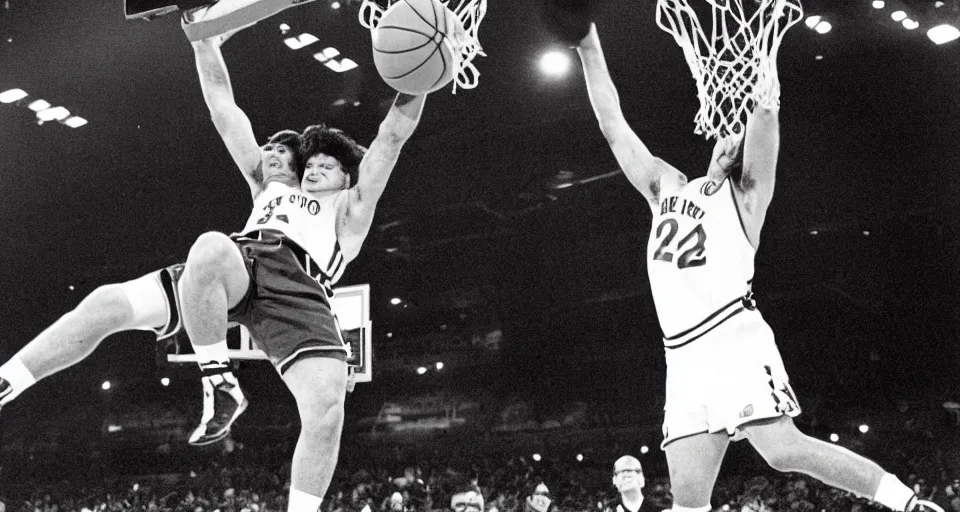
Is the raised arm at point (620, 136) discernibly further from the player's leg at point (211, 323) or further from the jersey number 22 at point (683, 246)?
the player's leg at point (211, 323)

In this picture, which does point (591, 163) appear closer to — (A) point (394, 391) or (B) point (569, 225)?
(B) point (569, 225)

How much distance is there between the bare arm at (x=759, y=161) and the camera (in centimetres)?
424

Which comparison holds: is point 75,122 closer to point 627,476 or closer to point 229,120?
point 229,120

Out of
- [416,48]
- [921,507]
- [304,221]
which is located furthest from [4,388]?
[921,507]

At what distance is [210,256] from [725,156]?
7.54ft

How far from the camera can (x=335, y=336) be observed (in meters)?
4.02

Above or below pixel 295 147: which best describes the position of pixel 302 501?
below

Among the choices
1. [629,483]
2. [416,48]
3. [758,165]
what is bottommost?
[629,483]

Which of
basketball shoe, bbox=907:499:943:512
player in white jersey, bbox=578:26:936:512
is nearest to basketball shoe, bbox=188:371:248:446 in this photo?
player in white jersey, bbox=578:26:936:512

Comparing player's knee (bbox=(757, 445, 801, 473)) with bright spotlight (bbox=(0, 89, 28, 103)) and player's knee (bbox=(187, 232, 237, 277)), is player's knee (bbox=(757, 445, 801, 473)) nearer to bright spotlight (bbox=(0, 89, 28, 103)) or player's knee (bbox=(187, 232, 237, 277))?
player's knee (bbox=(187, 232, 237, 277))

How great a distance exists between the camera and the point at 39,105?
11250 mm

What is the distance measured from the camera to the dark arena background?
10328 millimetres

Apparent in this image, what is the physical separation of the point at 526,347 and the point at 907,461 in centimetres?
Result: 477

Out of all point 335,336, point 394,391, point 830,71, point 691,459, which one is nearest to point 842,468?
point 691,459
